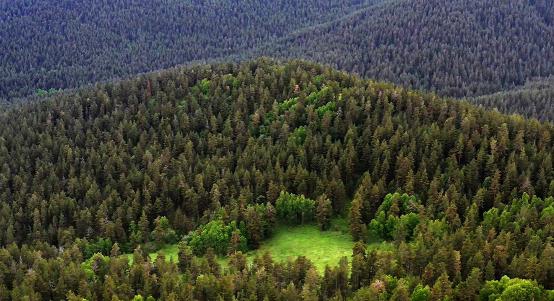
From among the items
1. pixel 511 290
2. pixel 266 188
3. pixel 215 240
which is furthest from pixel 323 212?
pixel 511 290

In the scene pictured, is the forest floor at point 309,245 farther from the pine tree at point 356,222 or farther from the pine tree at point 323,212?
the pine tree at point 356,222

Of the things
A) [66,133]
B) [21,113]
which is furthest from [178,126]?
[21,113]

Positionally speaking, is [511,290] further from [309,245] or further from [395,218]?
[309,245]

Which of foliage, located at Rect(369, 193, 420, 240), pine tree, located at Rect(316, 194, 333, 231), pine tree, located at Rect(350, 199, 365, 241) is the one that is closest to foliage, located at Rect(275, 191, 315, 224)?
pine tree, located at Rect(316, 194, 333, 231)

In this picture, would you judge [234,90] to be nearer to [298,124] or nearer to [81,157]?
[298,124]

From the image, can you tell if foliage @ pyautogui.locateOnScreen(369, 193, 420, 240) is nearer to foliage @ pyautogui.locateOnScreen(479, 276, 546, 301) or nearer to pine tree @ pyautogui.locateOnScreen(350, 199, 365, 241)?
pine tree @ pyautogui.locateOnScreen(350, 199, 365, 241)
